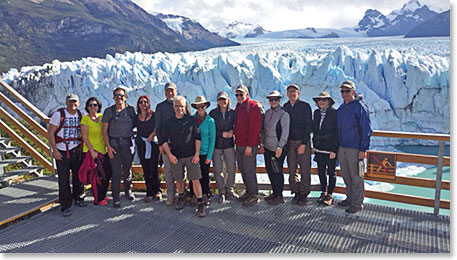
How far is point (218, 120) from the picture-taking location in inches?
133

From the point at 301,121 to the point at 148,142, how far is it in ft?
5.36

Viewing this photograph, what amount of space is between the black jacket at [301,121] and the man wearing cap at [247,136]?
0.33 m

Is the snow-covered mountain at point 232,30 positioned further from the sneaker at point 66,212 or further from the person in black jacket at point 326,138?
the sneaker at point 66,212

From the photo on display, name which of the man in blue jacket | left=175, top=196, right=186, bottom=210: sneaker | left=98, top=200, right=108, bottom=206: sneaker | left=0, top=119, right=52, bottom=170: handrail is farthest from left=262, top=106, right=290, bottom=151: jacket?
left=0, top=119, right=52, bottom=170: handrail

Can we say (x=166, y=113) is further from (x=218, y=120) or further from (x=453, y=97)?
(x=453, y=97)

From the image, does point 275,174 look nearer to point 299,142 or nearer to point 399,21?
point 299,142

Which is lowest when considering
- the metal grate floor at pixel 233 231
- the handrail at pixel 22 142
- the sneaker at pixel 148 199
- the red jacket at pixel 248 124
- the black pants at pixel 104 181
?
the metal grate floor at pixel 233 231

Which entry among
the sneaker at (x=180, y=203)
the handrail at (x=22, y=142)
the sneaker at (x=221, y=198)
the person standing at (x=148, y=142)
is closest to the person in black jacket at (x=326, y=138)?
the sneaker at (x=221, y=198)

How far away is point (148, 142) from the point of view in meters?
3.59

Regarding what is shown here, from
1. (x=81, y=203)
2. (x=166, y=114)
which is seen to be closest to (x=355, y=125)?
(x=166, y=114)

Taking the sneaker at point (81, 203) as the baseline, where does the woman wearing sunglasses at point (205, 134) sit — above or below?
above

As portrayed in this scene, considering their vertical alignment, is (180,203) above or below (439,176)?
below

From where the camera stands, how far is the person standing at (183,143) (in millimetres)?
3154

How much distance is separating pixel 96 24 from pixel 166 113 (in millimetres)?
56541
